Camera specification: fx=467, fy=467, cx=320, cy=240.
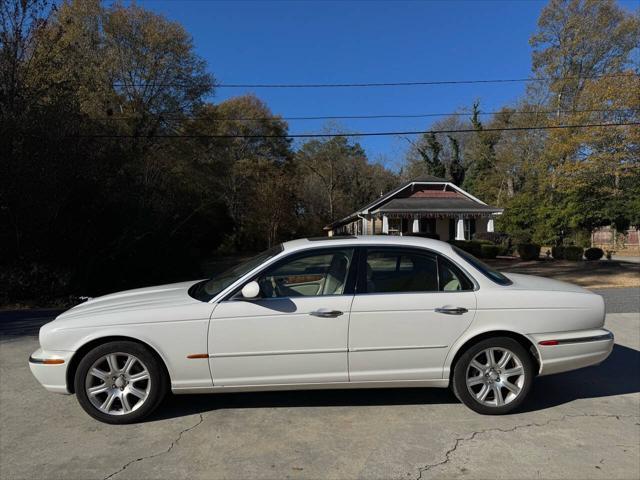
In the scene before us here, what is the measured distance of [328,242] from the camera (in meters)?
4.35

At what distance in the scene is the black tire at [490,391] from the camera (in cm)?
405

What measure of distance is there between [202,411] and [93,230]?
10032 millimetres

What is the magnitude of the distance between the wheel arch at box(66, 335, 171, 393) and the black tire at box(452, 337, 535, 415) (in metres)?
2.50

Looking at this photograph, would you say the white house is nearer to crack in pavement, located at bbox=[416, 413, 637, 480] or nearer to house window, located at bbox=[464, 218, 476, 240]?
house window, located at bbox=[464, 218, 476, 240]

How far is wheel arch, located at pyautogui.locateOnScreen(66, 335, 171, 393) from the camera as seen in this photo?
3.90m

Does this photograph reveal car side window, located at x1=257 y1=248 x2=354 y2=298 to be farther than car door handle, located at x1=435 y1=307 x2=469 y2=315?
Yes

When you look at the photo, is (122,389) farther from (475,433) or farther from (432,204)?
(432,204)

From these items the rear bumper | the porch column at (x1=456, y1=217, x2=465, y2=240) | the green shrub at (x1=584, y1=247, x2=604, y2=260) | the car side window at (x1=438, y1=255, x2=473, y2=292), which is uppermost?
the porch column at (x1=456, y1=217, x2=465, y2=240)

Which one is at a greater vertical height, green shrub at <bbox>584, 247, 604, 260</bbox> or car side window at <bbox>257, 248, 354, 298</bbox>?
car side window at <bbox>257, 248, 354, 298</bbox>

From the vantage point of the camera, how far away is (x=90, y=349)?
Answer: 12.9 ft

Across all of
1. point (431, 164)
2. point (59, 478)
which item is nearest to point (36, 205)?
point (59, 478)

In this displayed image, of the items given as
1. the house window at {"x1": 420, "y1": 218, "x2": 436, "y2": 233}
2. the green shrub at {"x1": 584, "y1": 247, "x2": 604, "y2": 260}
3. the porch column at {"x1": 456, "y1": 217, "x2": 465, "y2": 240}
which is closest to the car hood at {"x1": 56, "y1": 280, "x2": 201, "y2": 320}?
the green shrub at {"x1": 584, "y1": 247, "x2": 604, "y2": 260}

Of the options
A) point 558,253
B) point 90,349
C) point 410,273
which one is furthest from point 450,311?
point 558,253

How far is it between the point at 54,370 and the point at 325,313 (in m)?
2.31
